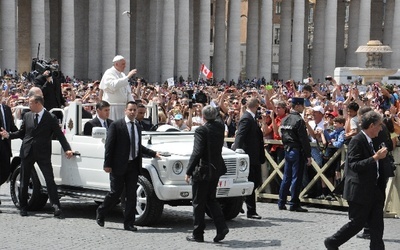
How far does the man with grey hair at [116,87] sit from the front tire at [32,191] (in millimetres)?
1769

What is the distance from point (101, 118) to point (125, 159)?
1868 mm

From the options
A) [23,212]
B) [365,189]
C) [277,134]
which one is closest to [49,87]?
[23,212]

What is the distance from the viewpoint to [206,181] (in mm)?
14938

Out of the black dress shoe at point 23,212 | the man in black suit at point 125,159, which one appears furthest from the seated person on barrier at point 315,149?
the black dress shoe at point 23,212

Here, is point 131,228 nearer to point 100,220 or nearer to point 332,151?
point 100,220

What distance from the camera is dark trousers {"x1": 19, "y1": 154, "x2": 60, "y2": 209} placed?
55.9ft

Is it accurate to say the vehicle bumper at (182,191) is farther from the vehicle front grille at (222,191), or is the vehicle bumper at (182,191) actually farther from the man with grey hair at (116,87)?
the man with grey hair at (116,87)

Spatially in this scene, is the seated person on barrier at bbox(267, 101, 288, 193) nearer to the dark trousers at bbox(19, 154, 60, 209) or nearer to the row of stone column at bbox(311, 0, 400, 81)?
the dark trousers at bbox(19, 154, 60, 209)

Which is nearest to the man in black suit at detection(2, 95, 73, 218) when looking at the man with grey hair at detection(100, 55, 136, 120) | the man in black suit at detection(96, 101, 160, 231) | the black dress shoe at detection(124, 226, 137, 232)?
the man with grey hair at detection(100, 55, 136, 120)

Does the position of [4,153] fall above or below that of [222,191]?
above

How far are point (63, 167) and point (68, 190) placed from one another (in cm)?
41

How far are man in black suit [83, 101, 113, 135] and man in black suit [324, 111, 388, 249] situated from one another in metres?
5.45

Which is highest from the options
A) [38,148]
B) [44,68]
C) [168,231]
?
[44,68]

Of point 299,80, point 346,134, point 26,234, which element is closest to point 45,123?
point 26,234
